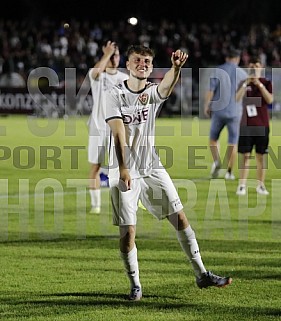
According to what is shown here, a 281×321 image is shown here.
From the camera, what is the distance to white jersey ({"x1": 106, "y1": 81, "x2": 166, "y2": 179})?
25.4 feet

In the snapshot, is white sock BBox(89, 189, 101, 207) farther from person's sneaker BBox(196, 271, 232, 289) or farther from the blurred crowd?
the blurred crowd

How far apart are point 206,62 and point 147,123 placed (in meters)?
31.7

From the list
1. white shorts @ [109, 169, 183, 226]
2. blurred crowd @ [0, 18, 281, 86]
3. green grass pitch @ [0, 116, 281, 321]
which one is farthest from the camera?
blurred crowd @ [0, 18, 281, 86]

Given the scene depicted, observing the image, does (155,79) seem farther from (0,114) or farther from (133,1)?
(133,1)

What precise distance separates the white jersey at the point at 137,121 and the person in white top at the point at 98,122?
4534mm

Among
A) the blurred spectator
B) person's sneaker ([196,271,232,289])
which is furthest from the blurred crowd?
person's sneaker ([196,271,232,289])

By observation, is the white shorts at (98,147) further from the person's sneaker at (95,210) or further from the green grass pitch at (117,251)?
the green grass pitch at (117,251)

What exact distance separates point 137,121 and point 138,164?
37 cm

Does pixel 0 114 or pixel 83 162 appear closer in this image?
pixel 83 162

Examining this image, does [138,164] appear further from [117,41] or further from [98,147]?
[117,41]

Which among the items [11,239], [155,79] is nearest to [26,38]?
[155,79]

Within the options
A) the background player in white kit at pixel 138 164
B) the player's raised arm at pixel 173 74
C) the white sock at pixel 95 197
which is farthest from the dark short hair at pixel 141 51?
the white sock at pixel 95 197

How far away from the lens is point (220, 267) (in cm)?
906

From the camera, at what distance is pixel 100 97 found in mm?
12805
